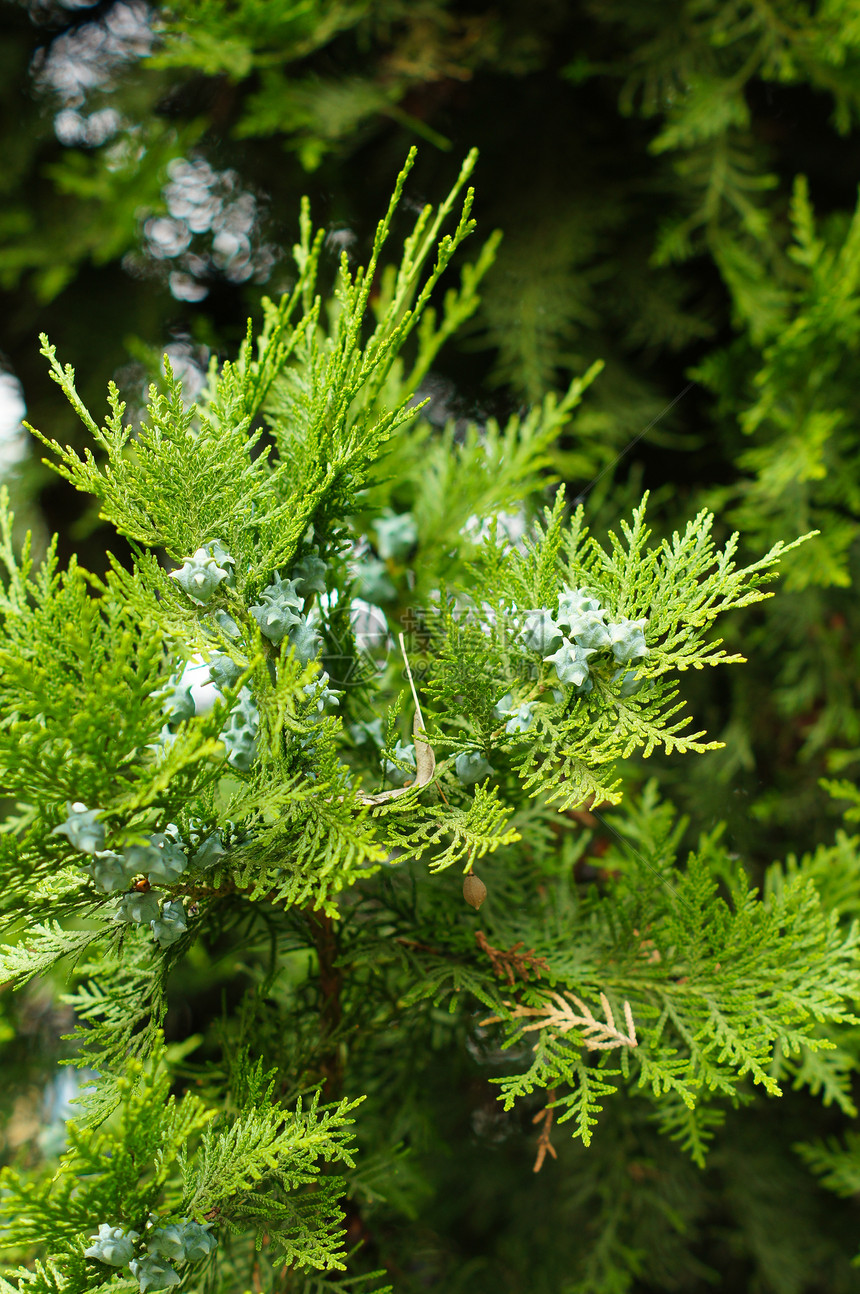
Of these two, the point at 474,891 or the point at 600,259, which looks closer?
the point at 474,891

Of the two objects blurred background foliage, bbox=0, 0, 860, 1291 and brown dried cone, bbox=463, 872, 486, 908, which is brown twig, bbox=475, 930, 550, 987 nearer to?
brown dried cone, bbox=463, 872, 486, 908

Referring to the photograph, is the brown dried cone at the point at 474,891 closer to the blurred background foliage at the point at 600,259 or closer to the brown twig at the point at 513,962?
the brown twig at the point at 513,962

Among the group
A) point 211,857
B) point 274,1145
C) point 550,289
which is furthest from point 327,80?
point 274,1145

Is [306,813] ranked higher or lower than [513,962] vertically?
higher

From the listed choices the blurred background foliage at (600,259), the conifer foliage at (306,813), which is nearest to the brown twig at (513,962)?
the conifer foliage at (306,813)

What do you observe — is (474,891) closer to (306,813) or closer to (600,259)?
(306,813)

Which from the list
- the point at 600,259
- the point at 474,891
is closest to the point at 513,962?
the point at 474,891

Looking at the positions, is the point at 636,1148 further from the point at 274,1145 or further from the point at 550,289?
the point at 550,289
